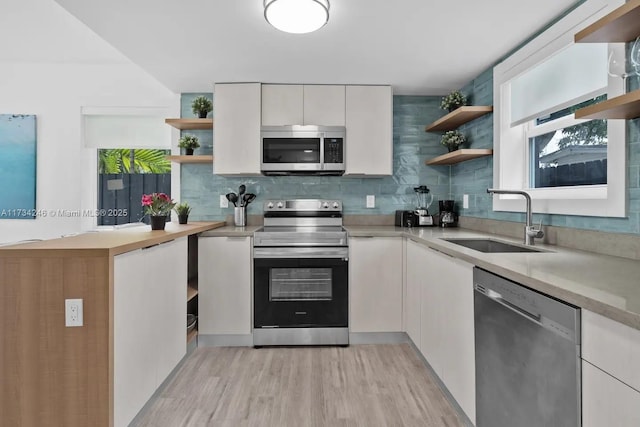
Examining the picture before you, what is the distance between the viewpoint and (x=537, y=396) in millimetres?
1156

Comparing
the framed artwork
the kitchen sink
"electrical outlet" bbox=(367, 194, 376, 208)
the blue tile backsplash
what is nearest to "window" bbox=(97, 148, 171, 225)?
the blue tile backsplash

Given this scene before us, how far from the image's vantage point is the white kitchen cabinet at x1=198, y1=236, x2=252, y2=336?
2.85 metres

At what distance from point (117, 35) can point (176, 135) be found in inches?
48.3

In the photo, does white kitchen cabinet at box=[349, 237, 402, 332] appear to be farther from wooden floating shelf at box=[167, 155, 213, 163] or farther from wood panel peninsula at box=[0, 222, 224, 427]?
wood panel peninsula at box=[0, 222, 224, 427]

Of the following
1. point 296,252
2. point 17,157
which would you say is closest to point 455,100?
point 296,252

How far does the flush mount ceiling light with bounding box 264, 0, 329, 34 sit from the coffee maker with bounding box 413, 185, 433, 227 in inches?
73.6

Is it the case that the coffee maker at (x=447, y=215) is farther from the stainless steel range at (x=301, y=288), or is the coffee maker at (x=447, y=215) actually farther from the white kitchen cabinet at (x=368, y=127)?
the stainless steel range at (x=301, y=288)

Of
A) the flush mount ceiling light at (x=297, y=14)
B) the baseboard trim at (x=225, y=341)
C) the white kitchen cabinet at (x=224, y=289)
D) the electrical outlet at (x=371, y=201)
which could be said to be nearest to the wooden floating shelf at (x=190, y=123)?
the white kitchen cabinet at (x=224, y=289)

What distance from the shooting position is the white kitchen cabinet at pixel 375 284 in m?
2.89

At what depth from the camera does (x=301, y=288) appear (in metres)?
2.87

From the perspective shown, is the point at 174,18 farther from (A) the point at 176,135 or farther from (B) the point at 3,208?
(B) the point at 3,208

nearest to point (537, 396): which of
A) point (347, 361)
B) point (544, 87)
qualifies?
point (347, 361)

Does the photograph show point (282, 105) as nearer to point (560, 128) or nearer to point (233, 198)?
point (233, 198)

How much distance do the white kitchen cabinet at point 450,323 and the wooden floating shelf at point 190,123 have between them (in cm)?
215
